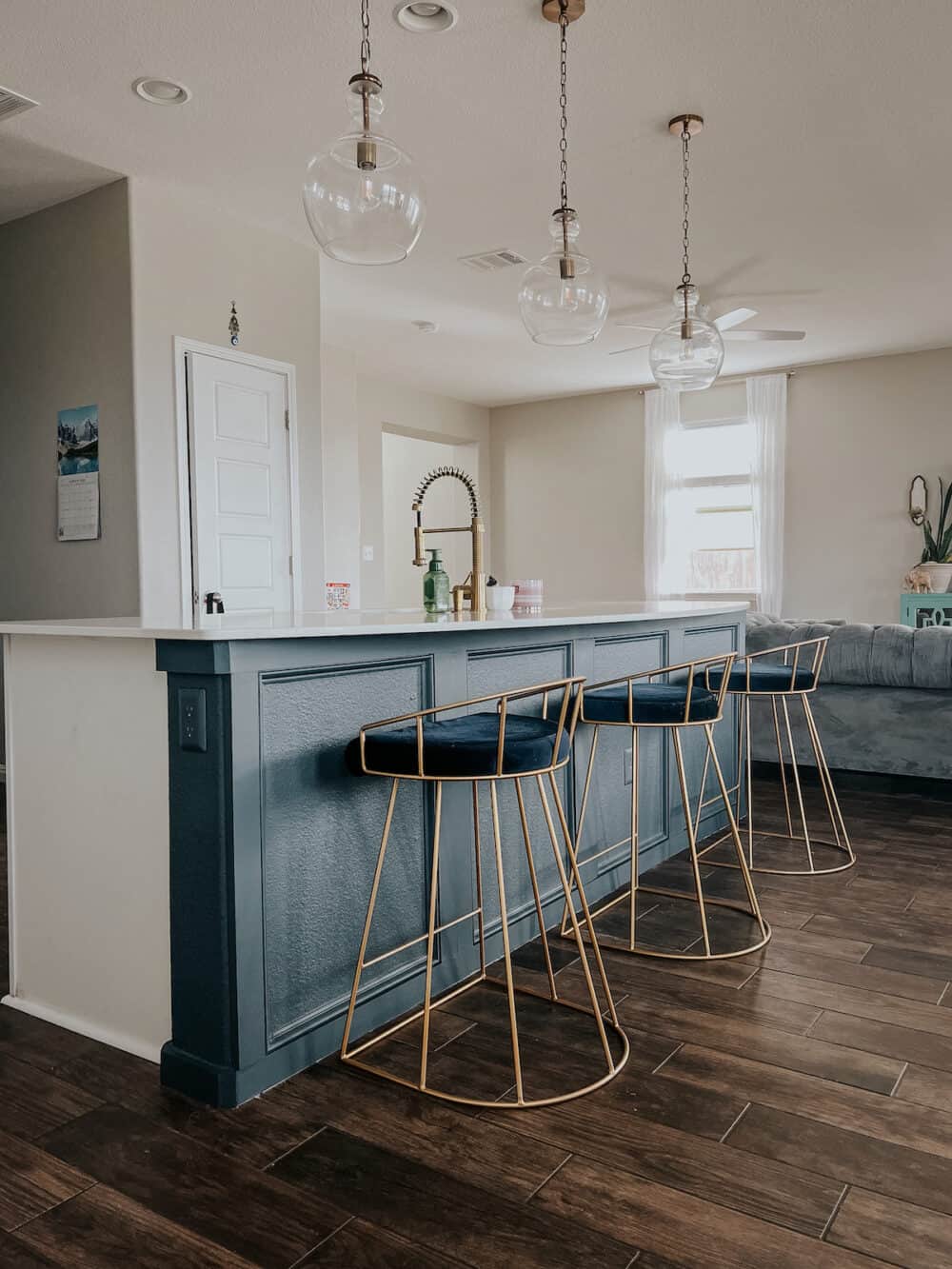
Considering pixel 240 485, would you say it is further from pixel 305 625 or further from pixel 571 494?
pixel 571 494

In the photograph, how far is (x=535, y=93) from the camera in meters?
3.60

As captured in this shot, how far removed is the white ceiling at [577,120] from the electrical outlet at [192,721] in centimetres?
233

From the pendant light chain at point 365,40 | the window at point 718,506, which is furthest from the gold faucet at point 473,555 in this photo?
the window at point 718,506

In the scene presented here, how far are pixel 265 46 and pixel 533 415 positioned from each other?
6625mm

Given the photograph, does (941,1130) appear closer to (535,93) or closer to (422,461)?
(535,93)

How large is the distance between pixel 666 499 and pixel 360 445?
9.34 ft

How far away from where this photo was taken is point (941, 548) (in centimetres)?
763

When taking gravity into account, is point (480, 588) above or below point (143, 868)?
above

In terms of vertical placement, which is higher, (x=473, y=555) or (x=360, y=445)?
(x=360, y=445)

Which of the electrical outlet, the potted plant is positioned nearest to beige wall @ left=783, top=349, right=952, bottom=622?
the potted plant

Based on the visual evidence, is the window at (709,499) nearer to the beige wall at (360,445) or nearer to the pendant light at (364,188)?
the beige wall at (360,445)

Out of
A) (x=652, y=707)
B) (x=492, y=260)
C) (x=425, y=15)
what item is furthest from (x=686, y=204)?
(x=652, y=707)

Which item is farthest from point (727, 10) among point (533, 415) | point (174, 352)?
point (533, 415)

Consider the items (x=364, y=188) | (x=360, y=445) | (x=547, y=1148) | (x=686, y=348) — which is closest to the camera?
(x=547, y=1148)
